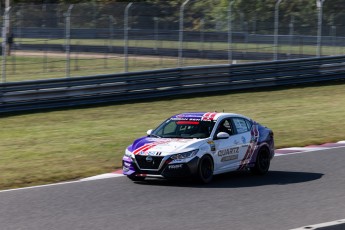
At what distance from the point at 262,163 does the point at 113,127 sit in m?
6.67

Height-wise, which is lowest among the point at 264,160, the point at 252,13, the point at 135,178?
the point at 135,178

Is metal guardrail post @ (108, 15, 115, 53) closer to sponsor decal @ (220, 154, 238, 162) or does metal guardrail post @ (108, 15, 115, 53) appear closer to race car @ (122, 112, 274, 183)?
race car @ (122, 112, 274, 183)

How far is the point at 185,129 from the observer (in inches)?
540

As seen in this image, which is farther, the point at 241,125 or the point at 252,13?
the point at 252,13

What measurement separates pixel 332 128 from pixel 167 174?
914cm

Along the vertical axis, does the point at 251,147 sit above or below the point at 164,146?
below

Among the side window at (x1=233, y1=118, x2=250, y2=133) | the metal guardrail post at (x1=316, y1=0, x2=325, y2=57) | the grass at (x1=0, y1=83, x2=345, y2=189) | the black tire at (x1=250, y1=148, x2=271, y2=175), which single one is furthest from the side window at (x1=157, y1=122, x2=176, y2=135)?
the metal guardrail post at (x1=316, y1=0, x2=325, y2=57)

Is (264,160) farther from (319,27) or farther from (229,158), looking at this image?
(319,27)

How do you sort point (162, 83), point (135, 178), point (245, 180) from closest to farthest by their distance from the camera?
point (135, 178)
point (245, 180)
point (162, 83)

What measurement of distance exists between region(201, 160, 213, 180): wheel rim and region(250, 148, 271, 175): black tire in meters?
1.40

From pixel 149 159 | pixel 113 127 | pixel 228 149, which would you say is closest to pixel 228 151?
pixel 228 149

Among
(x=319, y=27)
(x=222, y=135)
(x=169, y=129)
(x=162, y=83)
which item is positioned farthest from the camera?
(x=319, y=27)

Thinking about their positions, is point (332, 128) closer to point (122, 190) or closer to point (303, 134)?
point (303, 134)

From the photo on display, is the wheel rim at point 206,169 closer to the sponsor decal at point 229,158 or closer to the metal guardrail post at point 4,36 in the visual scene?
the sponsor decal at point 229,158
